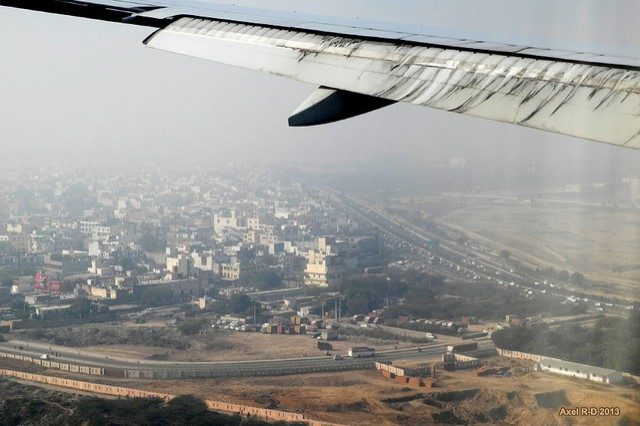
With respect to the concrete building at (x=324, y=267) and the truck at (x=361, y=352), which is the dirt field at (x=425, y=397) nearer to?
the truck at (x=361, y=352)

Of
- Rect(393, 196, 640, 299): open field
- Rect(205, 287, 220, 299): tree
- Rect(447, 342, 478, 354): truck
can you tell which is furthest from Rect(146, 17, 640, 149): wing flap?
Rect(205, 287, 220, 299): tree

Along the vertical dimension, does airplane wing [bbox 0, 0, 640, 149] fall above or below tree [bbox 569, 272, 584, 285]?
above

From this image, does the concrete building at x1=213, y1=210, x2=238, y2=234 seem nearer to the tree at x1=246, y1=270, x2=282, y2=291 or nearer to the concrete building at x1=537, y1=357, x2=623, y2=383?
the tree at x1=246, y1=270, x2=282, y2=291

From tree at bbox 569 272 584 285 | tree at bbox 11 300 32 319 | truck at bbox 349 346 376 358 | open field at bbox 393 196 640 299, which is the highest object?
open field at bbox 393 196 640 299

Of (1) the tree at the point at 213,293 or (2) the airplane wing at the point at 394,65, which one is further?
(1) the tree at the point at 213,293

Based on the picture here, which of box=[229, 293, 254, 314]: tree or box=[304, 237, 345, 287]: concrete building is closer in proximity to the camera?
box=[229, 293, 254, 314]: tree

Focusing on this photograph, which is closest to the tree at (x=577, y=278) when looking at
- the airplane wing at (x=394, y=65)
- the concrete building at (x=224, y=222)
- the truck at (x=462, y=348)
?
the truck at (x=462, y=348)

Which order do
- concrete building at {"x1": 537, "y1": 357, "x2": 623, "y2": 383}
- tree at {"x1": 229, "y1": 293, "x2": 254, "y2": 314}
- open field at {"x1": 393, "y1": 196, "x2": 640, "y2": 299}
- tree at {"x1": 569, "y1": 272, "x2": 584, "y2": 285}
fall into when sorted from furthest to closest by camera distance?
tree at {"x1": 229, "y1": 293, "x2": 254, "y2": 314}
tree at {"x1": 569, "y1": 272, "x2": 584, "y2": 285}
open field at {"x1": 393, "y1": 196, "x2": 640, "y2": 299}
concrete building at {"x1": 537, "y1": 357, "x2": 623, "y2": 383}
